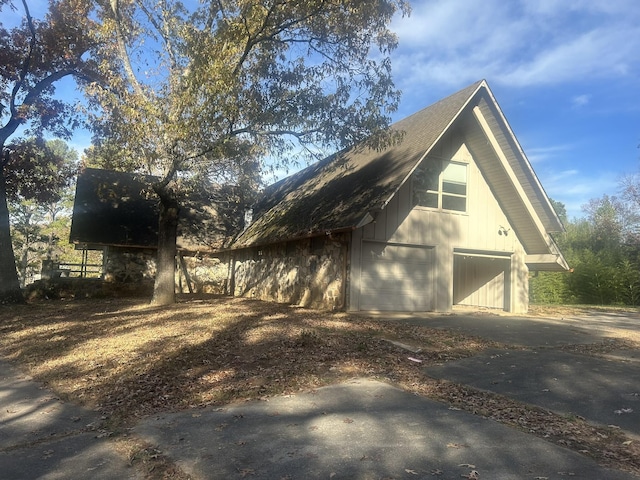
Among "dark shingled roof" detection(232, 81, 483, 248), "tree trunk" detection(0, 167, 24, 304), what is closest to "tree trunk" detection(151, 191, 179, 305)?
"dark shingled roof" detection(232, 81, 483, 248)

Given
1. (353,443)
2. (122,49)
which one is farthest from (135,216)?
(353,443)

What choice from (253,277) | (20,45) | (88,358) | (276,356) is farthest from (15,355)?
(20,45)

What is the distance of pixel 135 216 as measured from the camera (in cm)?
2317

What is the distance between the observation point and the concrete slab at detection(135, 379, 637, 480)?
385 cm

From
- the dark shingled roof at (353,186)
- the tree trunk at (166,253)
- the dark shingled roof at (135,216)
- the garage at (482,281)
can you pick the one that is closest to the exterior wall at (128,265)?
the dark shingled roof at (135,216)

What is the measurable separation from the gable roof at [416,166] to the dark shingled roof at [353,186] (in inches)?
1.1

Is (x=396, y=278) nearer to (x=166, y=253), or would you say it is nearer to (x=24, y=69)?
(x=166, y=253)

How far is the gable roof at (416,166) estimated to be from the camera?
14.0 m

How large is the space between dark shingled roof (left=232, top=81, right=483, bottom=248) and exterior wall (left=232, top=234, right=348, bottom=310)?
26.9 inches

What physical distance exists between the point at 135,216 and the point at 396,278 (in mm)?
14086

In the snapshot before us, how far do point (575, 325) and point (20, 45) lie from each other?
68.3 ft

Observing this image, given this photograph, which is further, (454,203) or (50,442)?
(454,203)

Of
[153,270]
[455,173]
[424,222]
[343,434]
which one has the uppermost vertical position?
[455,173]

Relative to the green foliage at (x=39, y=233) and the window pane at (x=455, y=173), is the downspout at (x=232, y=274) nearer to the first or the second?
the window pane at (x=455, y=173)
